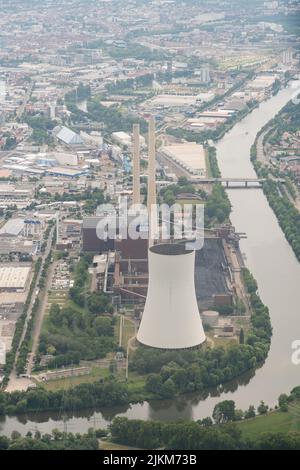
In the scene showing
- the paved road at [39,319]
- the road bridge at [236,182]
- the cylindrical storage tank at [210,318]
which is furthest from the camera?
the road bridge at [236,182]

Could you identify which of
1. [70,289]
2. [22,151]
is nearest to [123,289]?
[70,289]

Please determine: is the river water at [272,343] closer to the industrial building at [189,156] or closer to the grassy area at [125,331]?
the industrial building at [189,156]

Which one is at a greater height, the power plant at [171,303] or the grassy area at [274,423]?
the power plant at [171,303]

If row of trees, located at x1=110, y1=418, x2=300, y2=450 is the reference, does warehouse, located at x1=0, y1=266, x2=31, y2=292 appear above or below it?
above

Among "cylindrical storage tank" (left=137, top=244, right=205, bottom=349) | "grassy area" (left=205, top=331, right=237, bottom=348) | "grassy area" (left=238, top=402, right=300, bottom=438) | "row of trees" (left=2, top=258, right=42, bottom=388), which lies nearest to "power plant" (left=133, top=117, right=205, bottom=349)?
"cylindrical storage tank" (left=137, top=244, right=205, bottom=349)

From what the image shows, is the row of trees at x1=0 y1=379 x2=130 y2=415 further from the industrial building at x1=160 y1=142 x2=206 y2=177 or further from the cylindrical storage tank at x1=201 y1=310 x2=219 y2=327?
the industrial building at x1=160 y1=142 x2=206 y2=177

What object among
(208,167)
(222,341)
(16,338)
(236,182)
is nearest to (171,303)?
(222,341)

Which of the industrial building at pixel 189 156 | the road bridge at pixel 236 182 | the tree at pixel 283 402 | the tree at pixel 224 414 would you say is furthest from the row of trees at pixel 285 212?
the tree at pixel 224 414

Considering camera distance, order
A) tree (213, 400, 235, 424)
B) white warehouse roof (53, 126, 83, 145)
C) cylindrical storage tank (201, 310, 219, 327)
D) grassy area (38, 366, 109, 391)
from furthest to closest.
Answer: white warehouse roof (53, 126, 83, 145) → cylindrical storage tank (201, 310, 219, 327) → grassy area (38, 366, 109, 391) → tree (213, 400, 235, 424)
